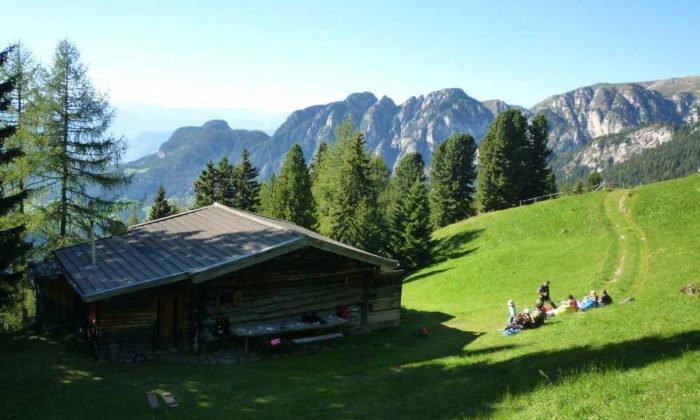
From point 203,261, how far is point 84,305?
6525 mm

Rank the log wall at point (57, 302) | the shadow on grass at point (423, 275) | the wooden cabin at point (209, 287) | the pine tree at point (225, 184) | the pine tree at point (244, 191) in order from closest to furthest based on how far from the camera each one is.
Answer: the wooden cabin at point (209, 287), the log wall at point (57, 302), the shadow on grass at point (423, 275), the pine tree at point (225, 184), the pine tree at point (244, 191)

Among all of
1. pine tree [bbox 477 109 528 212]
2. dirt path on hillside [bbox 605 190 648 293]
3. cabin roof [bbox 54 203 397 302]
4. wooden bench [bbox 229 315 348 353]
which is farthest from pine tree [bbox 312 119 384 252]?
wooden bench [bbox 229 315 348 353]

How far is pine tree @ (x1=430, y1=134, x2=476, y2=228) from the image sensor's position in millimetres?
73938

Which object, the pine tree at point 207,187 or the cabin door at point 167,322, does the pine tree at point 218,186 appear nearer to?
the pine tree at point 207,187

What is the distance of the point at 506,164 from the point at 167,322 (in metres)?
57.0

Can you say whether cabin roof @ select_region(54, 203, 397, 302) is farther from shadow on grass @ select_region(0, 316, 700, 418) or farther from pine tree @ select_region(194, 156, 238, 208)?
pine tree @ select_region(194, 156, 238, 208)

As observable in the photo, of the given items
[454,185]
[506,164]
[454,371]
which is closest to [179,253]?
[454,371]

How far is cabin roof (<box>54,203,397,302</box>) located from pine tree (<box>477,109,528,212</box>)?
4878 cm

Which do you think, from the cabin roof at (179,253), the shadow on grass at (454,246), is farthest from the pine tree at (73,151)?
the shadow on grass at (454,246)

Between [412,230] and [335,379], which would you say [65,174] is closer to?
[335,379]

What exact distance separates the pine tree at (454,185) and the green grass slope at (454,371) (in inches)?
1680

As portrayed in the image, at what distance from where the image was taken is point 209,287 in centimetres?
1925

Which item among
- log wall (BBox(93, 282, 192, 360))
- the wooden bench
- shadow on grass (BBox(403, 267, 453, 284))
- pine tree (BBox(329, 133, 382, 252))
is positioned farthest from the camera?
pine tree (BBox(329, 133, 382, 252))

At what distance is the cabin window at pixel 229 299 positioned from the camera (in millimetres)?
19739
